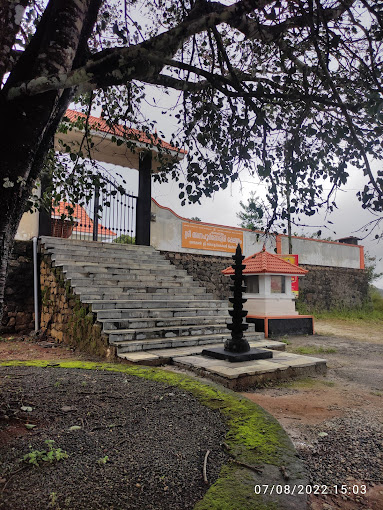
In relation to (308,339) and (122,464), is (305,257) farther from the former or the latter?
(122,464)

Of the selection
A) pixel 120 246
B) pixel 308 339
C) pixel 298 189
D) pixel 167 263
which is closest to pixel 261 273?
pixel 308 339

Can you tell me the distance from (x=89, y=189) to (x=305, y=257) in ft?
45.1

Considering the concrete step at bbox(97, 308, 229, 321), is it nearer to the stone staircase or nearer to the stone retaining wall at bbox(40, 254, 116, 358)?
the stone staircase

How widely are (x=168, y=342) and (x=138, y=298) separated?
199 cm

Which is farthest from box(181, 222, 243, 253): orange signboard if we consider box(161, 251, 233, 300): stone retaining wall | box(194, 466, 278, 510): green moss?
box(194, 466, 278, 510): green moss

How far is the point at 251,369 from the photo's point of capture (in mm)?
4789

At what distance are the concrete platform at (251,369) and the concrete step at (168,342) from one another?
775 millimetres

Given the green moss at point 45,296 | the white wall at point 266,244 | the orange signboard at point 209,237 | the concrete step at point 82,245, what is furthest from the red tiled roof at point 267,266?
the green moss at point 45,296

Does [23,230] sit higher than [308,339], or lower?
higher

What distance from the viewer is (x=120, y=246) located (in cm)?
1050

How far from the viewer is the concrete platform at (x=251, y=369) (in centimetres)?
451

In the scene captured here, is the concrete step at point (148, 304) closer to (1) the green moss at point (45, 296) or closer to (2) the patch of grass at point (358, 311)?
(1) the green moss at point (45, 296)

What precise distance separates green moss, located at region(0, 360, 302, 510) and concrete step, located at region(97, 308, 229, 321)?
2687mm

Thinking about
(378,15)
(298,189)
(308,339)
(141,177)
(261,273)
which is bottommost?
(308,339)
